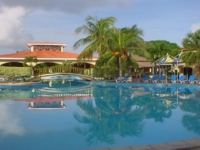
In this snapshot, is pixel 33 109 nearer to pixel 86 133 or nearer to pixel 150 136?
pixel 86 133

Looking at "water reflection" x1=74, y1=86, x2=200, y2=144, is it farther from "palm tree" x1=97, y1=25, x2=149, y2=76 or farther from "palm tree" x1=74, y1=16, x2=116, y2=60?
"palm tree" x1=74, y1=16, x2=116, y2=60

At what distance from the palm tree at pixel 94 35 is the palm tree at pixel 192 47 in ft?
23.3

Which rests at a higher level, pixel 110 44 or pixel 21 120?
pixel 110 44

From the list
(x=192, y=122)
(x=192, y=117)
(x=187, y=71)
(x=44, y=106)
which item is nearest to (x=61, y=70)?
(x=187, y=71)

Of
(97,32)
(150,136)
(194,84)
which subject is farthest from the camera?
(97,32)

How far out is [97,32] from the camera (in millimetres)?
27016

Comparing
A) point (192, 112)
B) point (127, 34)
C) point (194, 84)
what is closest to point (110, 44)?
point (127, 34)

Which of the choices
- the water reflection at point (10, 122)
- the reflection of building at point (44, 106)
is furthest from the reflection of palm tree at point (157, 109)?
the water reflection at point (10, 122)

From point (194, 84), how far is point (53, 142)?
1570 cm

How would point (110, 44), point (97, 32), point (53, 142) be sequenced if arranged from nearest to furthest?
point (53, 142) → point (110, 44) → point (97, 32)

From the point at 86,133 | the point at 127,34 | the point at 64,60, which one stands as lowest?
the point at 86,133

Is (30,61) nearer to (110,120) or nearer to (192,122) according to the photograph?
(110,120)

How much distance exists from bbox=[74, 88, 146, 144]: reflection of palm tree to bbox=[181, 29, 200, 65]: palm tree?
11121 millimetres

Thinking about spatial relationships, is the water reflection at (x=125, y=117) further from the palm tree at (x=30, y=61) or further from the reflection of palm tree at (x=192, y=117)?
the palm tree at (x=30, y=61)
